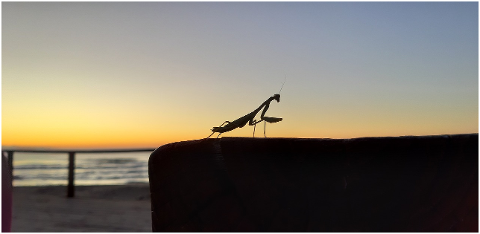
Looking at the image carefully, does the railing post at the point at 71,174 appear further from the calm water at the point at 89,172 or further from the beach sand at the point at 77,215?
the calm water at the point at 89,172

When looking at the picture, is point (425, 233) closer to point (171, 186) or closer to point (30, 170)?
point (171, 186)

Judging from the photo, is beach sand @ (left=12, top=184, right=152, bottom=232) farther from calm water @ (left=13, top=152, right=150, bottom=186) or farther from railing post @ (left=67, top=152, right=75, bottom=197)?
calm water @ (left=13, top=152, right=150, bottom=186)

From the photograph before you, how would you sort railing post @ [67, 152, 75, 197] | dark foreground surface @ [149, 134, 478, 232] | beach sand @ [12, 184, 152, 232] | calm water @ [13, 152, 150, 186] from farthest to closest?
calm water @ [13, 152, 150, 186]
railing post @ [67, 152, 75, 197]
beach sand @ [12, 184, 152, 232]
dark foreground surface @ [149, 134, 478, 232]

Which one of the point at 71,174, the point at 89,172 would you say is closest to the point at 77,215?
the point at 71,174

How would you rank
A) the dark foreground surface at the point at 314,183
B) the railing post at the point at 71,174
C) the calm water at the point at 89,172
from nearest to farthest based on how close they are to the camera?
the dark foreground surface at the point at 314,183 < the railing post at the point at 71,174 < the calm water at the point at 89,172

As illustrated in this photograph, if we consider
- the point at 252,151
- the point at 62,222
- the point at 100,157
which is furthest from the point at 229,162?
the point at 100,157

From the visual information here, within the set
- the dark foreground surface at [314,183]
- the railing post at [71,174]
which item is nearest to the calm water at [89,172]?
the railing post at [71,174]

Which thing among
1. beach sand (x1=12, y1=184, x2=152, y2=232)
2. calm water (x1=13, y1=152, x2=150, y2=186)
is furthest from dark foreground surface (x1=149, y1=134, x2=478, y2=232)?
calm water (x1=13, y1=152, x2=150, y2=186)

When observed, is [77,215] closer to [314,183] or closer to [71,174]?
[71,174]

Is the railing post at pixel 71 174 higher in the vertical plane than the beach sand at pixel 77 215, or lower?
higher

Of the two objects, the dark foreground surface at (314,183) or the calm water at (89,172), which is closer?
the dark foreground surface at (314,183)
